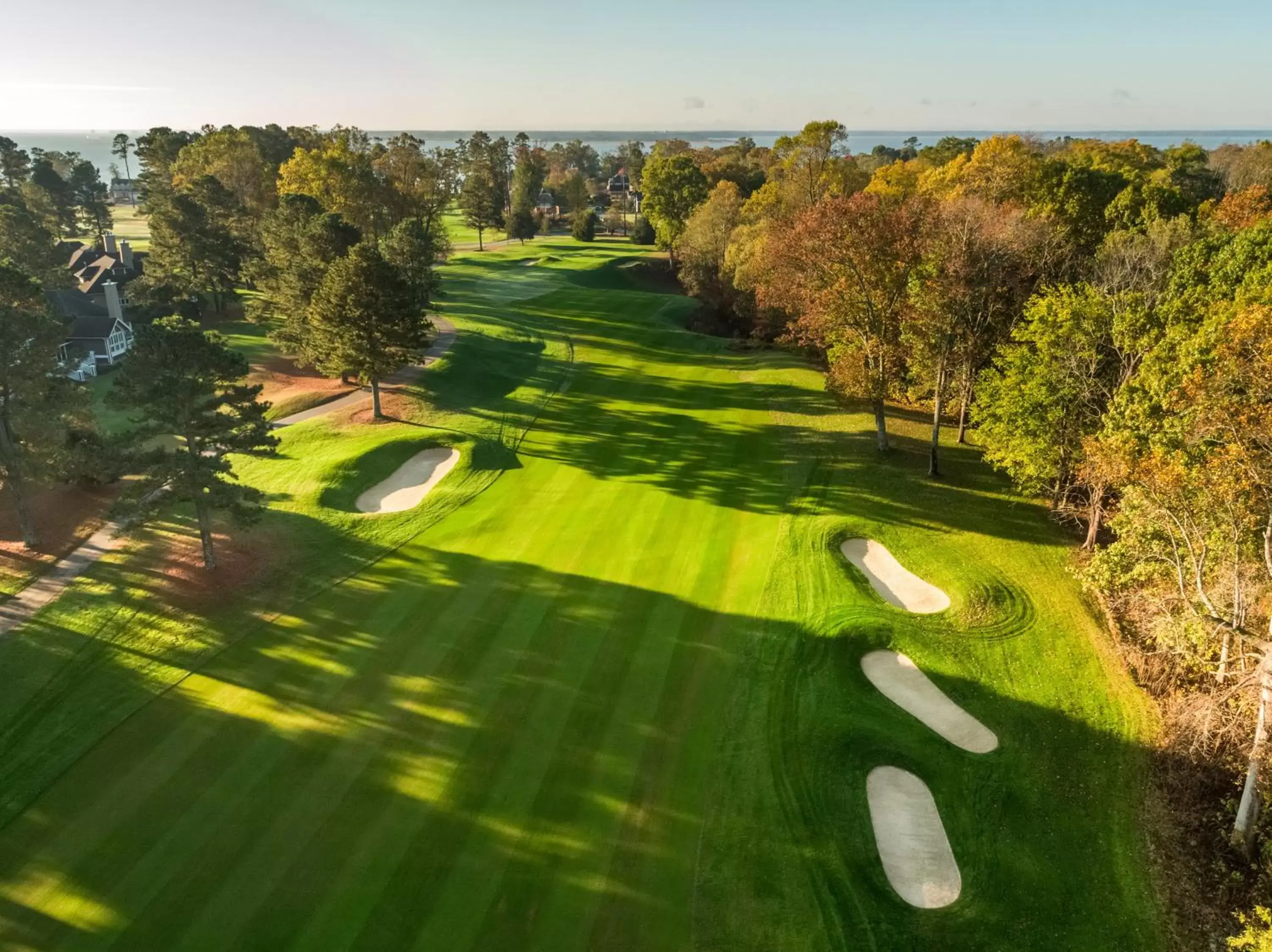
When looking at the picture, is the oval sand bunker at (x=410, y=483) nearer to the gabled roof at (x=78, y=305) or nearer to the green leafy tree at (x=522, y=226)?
the gabled roof at (x=78, y=305)

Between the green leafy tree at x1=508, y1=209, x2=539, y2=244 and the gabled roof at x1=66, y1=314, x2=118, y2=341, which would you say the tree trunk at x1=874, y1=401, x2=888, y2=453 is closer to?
the gabled roof at x1=66, y1=314, x2=118, y2=341

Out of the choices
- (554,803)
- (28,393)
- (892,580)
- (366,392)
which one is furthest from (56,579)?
(892,580)

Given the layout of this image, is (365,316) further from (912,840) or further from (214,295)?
(912,840)

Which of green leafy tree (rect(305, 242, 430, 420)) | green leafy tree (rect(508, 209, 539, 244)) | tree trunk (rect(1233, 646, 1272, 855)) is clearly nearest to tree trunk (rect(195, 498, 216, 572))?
green leafy tree (rect(305, 242, 430, 420))

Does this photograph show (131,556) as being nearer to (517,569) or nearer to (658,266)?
(517,569)

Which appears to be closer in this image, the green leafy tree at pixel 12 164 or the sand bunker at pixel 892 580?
the sand bunker at pixel 892 580

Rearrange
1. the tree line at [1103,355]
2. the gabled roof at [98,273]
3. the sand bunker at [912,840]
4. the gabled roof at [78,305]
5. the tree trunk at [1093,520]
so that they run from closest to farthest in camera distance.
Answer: the sand bunker at [912,840]
the tree line at [1103,355]
the tree trunk at [1093,520]
the gabled roof at [78,305]
the gabled roof at [98,273]

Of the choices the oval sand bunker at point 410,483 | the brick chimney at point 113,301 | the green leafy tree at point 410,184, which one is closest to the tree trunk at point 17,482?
the oval sand bunker at point 410,483
